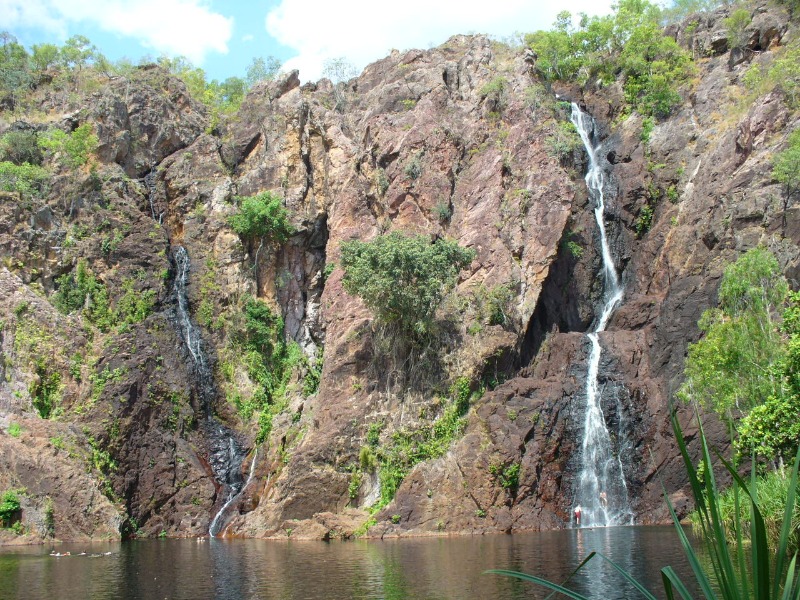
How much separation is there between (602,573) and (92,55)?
64.1 meters

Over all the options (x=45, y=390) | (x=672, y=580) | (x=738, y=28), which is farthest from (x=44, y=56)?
(x=672, y=580)

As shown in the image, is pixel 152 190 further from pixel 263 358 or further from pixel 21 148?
pixel 263 358

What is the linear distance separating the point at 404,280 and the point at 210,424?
15.5m

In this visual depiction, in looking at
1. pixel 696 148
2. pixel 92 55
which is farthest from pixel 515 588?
pixel 92 55

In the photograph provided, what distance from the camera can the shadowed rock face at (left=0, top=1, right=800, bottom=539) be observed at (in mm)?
37688

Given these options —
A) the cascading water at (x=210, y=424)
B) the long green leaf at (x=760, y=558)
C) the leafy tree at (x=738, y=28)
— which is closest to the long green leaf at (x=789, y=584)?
the long green leaf at (x=760, y=558)

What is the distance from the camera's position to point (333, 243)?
51.7 metres

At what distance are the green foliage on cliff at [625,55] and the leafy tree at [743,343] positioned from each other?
27970 millimetres

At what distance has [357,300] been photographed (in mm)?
46719

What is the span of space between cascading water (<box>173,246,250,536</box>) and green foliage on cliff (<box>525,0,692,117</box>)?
3278cm

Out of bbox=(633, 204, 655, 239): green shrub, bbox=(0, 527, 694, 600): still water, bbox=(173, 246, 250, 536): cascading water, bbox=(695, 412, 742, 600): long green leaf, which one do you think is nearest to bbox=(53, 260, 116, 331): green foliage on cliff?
bbox=(173, 246, 250, 536): cascading water

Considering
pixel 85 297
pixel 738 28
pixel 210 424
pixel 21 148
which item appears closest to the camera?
pixel 210 424

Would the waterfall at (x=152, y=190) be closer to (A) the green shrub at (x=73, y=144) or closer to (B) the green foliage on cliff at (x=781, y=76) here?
(A) the green shrub at (x=73, y=144)

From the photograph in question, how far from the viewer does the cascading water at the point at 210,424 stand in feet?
140
